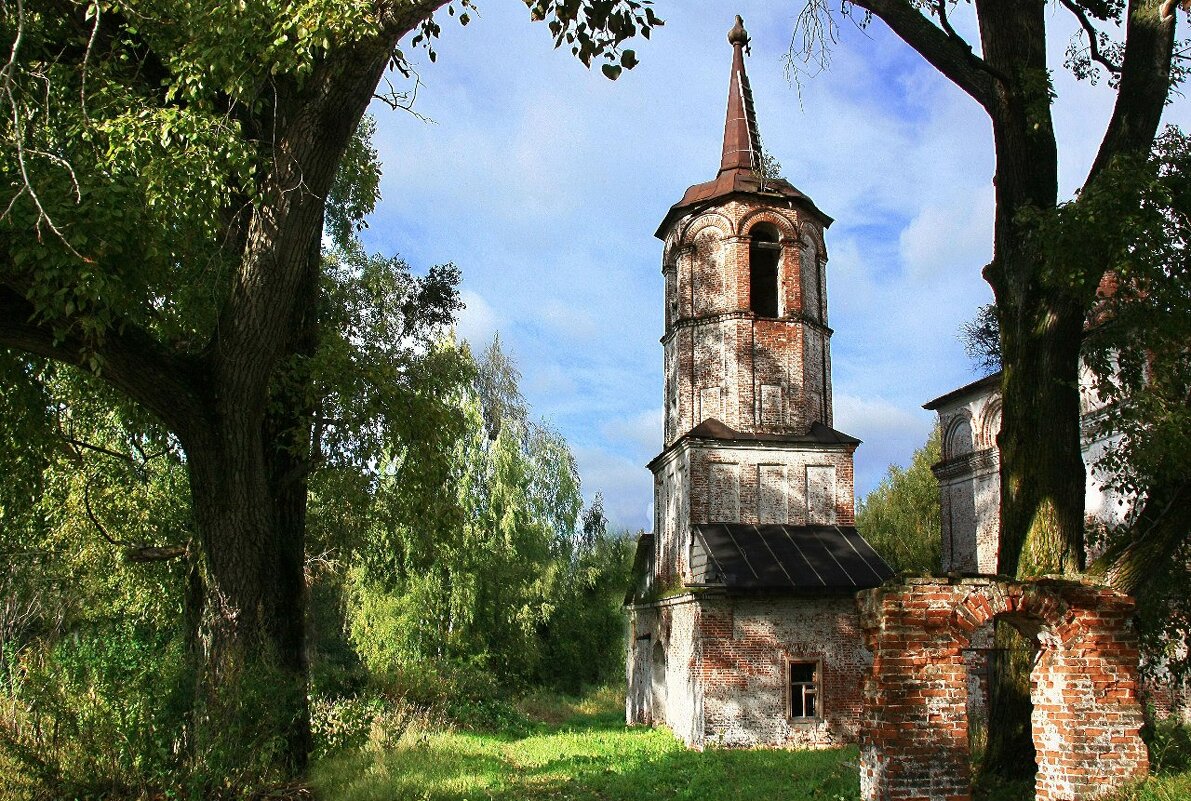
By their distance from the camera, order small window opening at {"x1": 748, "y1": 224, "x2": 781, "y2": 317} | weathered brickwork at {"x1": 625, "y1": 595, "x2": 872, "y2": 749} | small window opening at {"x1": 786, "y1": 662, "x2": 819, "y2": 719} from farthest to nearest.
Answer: small window opening at {"x1": 748, "y1": 224, "x2": 781, "y2": 317}, small window opening at {"x1": 786, "y1": 662, "x2": 819, "y2": 719}, weathered brickwork at {"x1": 625, "y1": 595, "x2": 872, "y2": 749}

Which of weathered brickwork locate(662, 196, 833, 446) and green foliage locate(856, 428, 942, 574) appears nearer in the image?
weathered brickwork locate(662, 196, 833, 446)

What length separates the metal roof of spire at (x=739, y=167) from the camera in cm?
2181

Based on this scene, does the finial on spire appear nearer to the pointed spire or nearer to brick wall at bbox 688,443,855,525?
the pointed spire

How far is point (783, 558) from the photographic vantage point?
62.4ft

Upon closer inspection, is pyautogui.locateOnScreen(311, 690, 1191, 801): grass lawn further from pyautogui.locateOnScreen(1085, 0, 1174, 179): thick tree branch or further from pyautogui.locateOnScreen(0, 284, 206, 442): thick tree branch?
pyautogui.locateOnScreen(1085, 0, 1174, 179): thick tree branch

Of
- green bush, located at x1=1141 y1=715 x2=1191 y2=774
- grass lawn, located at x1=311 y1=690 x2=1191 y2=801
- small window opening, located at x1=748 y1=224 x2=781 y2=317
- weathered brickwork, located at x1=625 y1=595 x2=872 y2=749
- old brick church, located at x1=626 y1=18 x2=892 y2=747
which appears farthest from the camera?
small window opening, located at x1=748 y1=224 x2=781 y2=317

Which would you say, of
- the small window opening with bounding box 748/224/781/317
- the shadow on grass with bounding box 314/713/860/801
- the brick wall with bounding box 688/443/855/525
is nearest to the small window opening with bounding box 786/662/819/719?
the shadow on grass with bounding box 314/713/860/801

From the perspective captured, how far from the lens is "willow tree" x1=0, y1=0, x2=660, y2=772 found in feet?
21.2

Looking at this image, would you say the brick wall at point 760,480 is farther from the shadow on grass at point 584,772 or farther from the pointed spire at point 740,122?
the pointed spire at point 740,122

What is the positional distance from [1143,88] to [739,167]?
502 inches

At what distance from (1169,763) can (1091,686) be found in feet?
7.74

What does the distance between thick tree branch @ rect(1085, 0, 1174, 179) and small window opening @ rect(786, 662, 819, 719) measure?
1140 cm

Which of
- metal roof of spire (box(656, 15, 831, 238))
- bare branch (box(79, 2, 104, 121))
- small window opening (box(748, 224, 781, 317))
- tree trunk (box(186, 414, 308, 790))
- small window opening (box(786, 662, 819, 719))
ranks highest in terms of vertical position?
metal roof of spire (box(656, 15, 831, 238))

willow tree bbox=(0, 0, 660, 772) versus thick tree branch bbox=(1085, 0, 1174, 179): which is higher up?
thick tree branch bbox=(1085, 0, 1174, 179)
